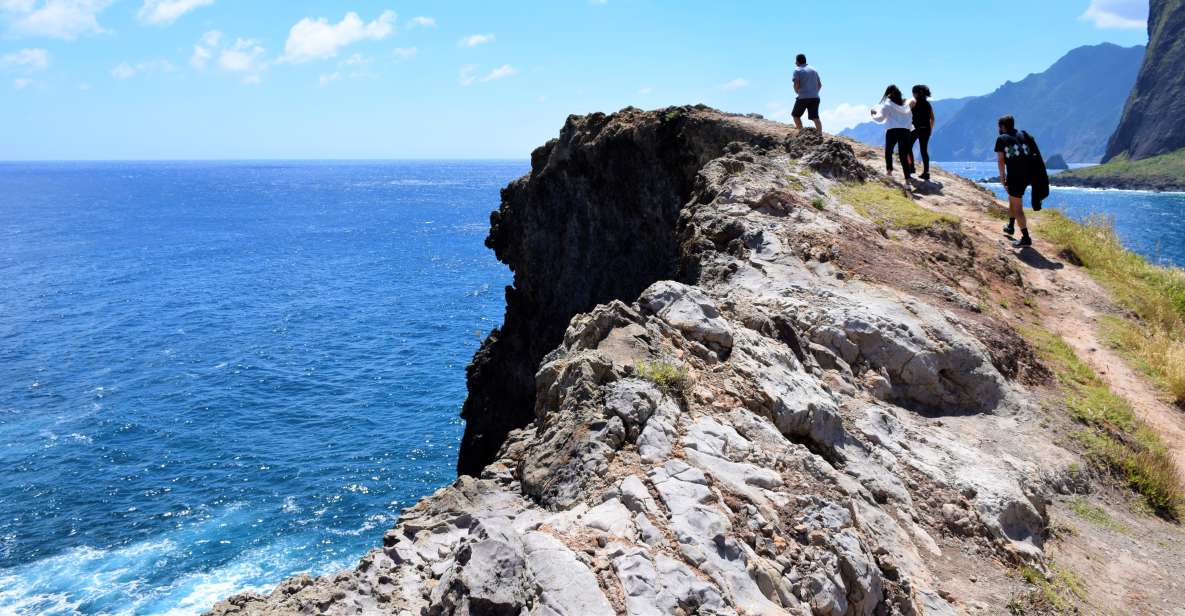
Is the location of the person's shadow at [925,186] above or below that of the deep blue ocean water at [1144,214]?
above

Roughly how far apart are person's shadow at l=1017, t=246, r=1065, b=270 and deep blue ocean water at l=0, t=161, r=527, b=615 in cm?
2608

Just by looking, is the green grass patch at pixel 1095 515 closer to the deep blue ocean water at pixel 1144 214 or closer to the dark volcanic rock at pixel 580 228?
the dark volcanic rock at pixel 580 228

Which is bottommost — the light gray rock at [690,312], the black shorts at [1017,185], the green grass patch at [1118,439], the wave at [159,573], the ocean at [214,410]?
the wave at [159,573]

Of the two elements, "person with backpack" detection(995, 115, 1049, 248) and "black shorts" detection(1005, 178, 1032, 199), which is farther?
"black shorts" detection(1005, 178, 1032, 199)

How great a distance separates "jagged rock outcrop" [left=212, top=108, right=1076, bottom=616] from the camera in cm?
→ 749

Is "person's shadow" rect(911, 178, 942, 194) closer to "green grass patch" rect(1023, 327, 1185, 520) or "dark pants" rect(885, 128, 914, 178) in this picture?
"dark pants" rect(885, 128, 914, 178)

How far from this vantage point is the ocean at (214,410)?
106ft

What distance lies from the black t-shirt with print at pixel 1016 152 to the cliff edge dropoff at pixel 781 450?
1.97 m

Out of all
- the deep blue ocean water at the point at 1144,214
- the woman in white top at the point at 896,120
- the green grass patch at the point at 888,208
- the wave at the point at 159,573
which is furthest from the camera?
the deep blue ocean water at the point at 1144,214

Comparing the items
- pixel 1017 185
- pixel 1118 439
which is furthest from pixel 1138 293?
pixel 1118 439

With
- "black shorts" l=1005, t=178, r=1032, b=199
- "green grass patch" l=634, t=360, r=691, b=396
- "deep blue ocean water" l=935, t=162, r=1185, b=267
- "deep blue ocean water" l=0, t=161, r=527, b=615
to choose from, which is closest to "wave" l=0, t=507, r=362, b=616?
"deep blue ocean water" l=0, t=161, r=527, b=615

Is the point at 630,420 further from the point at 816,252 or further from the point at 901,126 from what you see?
the point at 901,126

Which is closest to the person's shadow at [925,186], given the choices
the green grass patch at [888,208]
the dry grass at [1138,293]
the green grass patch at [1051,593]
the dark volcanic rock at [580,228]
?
the dry grass at [1138,293]

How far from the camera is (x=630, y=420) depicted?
9555 millimetres
